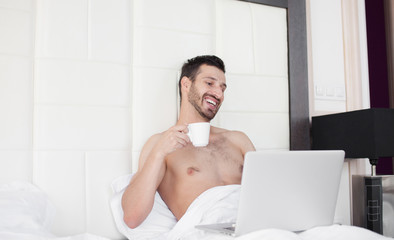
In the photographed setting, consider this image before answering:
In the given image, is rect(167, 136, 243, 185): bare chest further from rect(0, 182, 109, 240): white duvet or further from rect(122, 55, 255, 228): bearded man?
rect(0, 182, 109, 240): white duvet

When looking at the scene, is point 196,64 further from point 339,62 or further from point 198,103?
point 339,62

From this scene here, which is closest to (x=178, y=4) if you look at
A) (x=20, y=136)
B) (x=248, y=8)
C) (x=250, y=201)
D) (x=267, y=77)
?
(x=248, y=8)

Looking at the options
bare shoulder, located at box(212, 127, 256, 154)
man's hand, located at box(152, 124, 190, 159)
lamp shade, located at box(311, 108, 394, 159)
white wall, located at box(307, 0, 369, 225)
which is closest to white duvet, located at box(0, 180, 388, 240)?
man's hand, located at box(152, 124, 190, 159)

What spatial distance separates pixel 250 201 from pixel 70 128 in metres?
0.93

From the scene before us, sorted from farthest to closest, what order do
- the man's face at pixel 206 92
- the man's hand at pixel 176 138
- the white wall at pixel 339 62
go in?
the white wall at pixel 339 62
the man's face at pixel 206 92
the man's hand at pixel 176 138

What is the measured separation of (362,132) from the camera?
76.4 inches

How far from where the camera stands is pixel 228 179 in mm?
1683

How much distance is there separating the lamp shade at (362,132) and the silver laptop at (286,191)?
0.72 meters

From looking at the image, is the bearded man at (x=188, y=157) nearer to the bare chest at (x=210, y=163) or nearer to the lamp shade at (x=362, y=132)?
the bare chest at (x=210, y=163)

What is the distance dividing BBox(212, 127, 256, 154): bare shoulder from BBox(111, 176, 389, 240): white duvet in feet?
1.15

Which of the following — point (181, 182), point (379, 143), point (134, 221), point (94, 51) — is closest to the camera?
point (134, 221)

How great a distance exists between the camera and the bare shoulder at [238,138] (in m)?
1.87

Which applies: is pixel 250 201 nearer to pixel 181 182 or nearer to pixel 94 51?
pixel 181 182

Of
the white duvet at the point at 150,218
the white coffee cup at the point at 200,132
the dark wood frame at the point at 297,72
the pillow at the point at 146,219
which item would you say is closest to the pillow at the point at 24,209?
the white duvet at the point at 150,218
